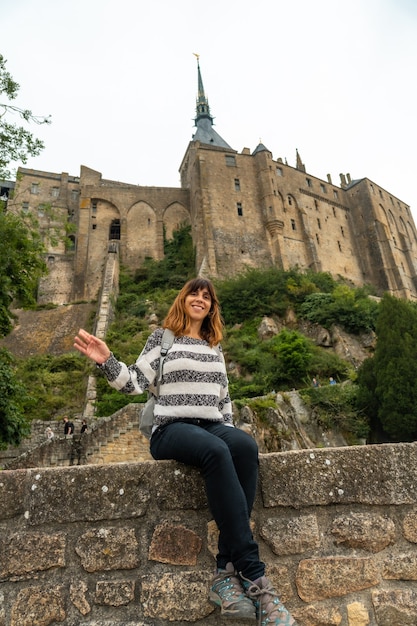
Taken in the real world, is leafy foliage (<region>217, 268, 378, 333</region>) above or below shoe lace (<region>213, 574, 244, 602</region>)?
above

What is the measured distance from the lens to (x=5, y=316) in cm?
1058

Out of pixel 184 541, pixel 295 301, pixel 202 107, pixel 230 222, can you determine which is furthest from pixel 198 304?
pixel 202 107

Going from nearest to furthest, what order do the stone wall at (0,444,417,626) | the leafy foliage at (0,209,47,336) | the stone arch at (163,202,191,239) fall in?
the stone wall at (0,444,417,626) < the leafy foliage at (0,209,47,336) < the stone arch at (163,202,191,239)

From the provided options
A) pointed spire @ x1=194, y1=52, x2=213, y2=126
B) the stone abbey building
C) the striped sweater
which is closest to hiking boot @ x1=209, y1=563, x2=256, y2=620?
the striped sweater

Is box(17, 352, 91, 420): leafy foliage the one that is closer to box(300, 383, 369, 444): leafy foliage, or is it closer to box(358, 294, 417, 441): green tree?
box(300, 383, 369, 444): leafy foliage

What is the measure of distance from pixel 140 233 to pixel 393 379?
31411 mm

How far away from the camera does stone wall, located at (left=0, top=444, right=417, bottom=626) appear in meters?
2.28

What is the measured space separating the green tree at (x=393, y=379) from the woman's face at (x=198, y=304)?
55.6ft

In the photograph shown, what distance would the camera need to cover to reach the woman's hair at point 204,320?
309 cm

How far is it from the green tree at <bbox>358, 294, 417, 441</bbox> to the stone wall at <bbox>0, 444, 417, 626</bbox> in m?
16.8

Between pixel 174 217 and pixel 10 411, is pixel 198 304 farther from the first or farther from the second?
pixel 174 217

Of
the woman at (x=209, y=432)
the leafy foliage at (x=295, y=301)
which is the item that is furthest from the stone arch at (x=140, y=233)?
the woman at (x=209, y=432)

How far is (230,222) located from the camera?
138 ft

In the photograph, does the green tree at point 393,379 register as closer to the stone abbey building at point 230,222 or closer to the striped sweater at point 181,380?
the striped sweater at point 181,380
